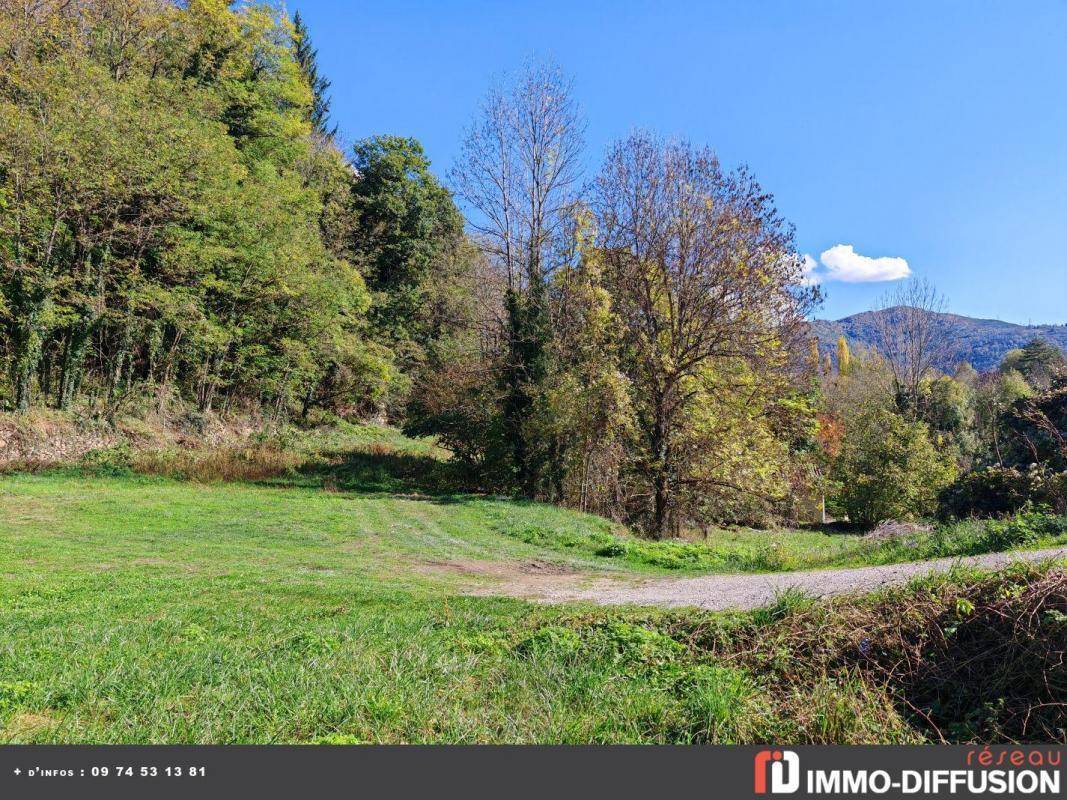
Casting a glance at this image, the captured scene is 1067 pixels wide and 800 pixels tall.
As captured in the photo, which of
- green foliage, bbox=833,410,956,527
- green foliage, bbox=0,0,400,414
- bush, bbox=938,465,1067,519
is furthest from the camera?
green foliage, bbox=833,410,956,527

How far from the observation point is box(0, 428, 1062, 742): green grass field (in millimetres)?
3557

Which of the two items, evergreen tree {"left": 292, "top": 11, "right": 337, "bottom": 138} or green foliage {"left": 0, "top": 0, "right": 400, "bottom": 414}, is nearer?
green foliage {"left": 0, "top": 0, "right": 400, "bottom": 414}

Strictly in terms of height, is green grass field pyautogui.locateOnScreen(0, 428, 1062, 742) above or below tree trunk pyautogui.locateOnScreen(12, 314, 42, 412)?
below

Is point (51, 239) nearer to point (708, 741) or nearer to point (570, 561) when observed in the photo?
point (570, 561)

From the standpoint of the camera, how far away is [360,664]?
14.6ft

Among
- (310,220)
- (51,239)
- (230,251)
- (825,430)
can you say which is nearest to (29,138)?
(51,239)

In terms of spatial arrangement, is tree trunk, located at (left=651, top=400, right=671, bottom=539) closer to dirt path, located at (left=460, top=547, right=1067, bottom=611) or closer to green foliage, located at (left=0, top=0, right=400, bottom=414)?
dirt path, located at (left=460, top=547, right=1067, bottom=611)

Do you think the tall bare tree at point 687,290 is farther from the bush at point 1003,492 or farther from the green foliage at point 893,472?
the green foliage at point 893,472

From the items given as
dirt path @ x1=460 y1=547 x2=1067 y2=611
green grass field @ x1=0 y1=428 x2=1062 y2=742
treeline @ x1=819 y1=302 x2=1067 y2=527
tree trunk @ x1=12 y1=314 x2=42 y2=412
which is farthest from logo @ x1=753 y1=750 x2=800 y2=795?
tree trunk @ x1=12 y1=314 x2=42 y2=412

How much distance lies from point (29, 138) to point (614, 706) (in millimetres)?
25972

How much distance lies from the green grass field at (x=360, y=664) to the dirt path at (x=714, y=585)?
0.89m

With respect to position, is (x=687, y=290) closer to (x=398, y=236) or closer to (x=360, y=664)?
(x=360, y=664)

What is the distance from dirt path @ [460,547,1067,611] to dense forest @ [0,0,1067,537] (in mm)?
6993

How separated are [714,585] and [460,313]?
3218 cm
